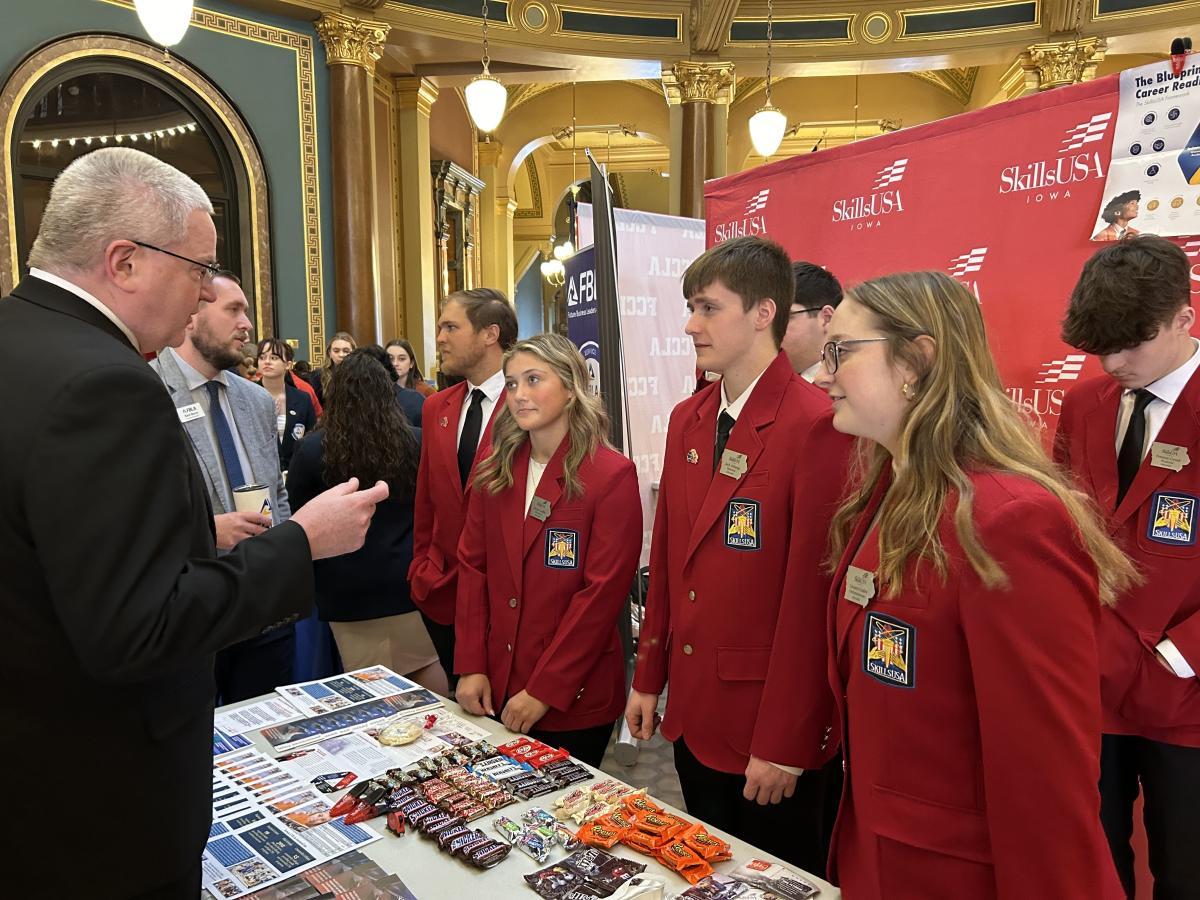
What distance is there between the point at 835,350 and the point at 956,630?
484 millimetres

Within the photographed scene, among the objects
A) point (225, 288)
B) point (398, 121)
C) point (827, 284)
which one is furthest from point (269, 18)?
point (827, 284)

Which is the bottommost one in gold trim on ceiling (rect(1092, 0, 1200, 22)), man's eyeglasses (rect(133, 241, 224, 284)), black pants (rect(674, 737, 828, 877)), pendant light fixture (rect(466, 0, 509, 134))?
black pants (rect(674, 737, 828, 877))

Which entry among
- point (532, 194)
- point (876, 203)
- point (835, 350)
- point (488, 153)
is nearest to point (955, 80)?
point (488, 153)

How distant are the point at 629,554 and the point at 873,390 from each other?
39.7 inches

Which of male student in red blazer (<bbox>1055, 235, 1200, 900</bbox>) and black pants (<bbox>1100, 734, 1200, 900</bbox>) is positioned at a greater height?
male student in red blazer (<bbox>1055, 235, 1200, 900</bbox>)

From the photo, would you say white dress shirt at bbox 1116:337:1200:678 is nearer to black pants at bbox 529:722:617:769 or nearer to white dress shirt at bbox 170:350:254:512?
black pants at bbox 529:722:617:769

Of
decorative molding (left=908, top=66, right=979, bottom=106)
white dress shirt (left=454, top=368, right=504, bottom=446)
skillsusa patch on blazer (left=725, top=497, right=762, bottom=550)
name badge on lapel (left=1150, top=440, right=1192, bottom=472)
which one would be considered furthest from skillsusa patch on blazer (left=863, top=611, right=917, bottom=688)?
decorative molding (left=908, top=66, right=979, bottom=106)

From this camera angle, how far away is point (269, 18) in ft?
23.3

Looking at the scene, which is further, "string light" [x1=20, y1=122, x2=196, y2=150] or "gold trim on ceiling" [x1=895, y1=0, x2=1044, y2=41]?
"gold trim on ceiling" [x1=895, y1=0, x2=1044, y2=41]

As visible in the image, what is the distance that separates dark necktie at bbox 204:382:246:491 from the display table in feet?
4.92

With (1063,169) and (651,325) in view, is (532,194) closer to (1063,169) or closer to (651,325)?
(651,325)

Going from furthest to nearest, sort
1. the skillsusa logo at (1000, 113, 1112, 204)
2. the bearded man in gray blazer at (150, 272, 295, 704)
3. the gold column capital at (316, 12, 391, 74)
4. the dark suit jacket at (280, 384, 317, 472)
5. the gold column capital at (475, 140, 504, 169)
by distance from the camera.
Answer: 1. the gold column capital at (475, 140, 504, 169)
2. the gold column capital at (316, 12, 391, 74)
3. the dark suit jacket at (280, 384, 317, 472)
4. the bearded man in gray blazer at (150, 272, 295, 704)
5. the skillsusa logo at (1000, 113, 1112, 204)

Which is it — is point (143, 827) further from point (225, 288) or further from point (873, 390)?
point (225, 288)

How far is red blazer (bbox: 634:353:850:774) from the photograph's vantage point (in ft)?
5.32
